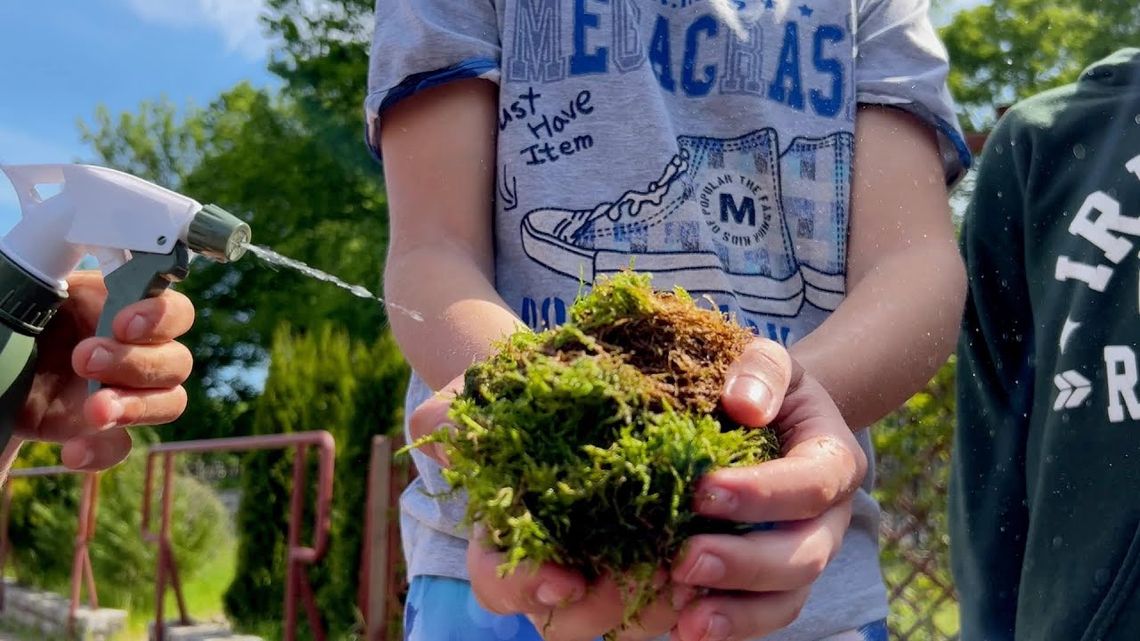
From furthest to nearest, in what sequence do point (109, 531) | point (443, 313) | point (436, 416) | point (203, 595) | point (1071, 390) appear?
1. point (109, 531)
2. point (203, 595)
3. point (1071, 390)
4. point (443, 313)
5. point (436, 416)

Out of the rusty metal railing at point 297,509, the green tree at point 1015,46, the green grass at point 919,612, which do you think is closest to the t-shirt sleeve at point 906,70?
the green grass at point 919,612

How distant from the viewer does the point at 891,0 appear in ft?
5.80

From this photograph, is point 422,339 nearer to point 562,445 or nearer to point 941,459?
point 562,445

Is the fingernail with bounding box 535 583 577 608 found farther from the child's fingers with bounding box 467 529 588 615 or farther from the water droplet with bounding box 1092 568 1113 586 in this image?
the water droplet with bounding box 1092 568 1113 586

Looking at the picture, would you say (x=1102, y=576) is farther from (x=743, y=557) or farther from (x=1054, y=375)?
(x=743, y=557)

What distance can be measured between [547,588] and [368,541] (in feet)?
17.3

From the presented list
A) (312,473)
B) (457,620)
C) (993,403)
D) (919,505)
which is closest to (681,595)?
(457,620)

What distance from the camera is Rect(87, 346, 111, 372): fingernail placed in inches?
58.7

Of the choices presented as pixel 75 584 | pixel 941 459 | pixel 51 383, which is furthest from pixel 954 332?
pixel 75 584

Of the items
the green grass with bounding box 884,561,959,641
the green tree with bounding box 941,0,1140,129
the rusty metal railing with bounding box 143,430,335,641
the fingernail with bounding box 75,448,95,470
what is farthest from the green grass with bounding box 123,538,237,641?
the green tree with bounding box 941,0,1140,129

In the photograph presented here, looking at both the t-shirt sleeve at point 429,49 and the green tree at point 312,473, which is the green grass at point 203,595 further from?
the t-shirt sleeve at point 429,49

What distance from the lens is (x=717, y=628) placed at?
100 centimetres

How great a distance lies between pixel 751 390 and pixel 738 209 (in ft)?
2.00

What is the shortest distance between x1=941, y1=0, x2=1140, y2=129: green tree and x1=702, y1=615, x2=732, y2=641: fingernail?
1730 cm
